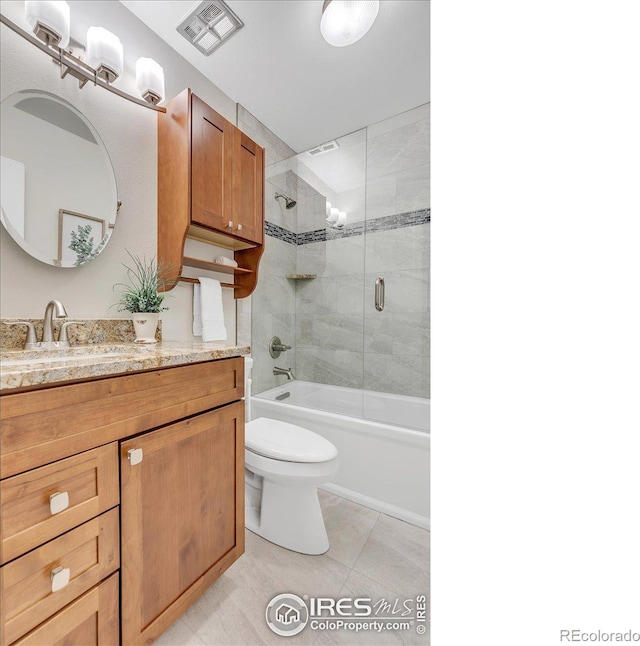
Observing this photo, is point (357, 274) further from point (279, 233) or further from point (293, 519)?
point (293, 519)

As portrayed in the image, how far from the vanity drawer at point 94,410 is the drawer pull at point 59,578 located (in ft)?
0.81

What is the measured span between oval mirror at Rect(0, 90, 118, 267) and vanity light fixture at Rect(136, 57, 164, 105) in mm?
287

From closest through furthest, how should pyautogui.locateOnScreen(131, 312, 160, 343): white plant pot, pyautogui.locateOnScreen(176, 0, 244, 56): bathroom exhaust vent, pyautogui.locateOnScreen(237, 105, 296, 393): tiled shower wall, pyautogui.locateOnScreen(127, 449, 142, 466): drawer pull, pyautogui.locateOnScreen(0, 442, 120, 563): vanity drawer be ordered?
1. pyautogui.locateOnScreen(0, 442, 120, 563): vanity drawer
2. pyautogui.locateOnScreen(127, 449, 142, 466): drawer pull
3. pyautogui.locateOnScreen(131, 312, 160, 343): white plant pot
4. pyautogui.locateOnScreen(176, 0, 244, 56): bathroom exhaust vent
5. pyautogui.locateOnScreen(237, 105, 296, 393): tiled shower wall

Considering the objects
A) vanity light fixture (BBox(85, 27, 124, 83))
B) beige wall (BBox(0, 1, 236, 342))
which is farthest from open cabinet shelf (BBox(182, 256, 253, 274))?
vanity light fixture (BBox(85, 27, 124, 83))

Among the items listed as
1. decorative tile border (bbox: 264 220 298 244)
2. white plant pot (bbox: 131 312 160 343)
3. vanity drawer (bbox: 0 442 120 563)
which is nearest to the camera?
vanity drawer (bbox: 0 442 120 563)

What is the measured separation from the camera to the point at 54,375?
0.64 metres

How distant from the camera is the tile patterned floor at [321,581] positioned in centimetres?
96

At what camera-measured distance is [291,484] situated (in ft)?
4.31

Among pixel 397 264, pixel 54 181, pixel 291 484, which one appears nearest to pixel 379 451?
pixel 291 484

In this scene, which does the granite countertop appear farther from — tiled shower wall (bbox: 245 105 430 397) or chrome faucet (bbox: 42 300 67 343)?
tiled shower wall (bbox: 245 105 430 397)

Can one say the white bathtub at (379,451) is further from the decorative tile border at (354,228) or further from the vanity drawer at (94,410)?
the decorative tile border at (354,228)

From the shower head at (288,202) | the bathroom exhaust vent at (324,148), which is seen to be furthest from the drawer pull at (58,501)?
the bathroom exhaust vent at (324,148)

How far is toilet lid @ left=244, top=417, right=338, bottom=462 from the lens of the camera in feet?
4.20
